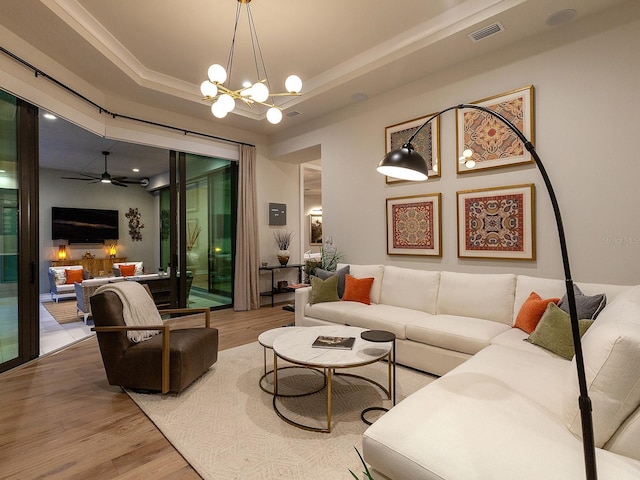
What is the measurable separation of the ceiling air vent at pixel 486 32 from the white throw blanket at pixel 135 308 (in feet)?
12.7

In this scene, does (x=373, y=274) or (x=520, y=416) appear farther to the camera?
(x=373, y=274)

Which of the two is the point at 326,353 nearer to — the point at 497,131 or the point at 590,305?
the point at 590,305

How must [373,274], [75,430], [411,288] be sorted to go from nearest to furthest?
1. [75,430]
2. [411,288]
3. [373,274]

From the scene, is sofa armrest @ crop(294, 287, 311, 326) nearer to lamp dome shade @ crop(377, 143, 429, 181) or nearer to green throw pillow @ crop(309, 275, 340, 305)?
green throw pillow @ crop(309, 275, 340, 305)

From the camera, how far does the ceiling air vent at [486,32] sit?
9.83 ft

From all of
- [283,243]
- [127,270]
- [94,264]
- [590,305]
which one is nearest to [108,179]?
[127,270]

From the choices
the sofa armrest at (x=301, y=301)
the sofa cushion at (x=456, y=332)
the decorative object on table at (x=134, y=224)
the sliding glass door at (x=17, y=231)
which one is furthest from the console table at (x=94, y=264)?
the sofa cushion at (x=456, y=332)

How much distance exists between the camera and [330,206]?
506 cm

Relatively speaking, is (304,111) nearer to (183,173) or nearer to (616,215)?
(183,173)

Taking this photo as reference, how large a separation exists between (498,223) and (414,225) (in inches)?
37.0

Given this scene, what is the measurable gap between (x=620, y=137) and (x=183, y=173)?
5263mm

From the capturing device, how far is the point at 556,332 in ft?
7.48

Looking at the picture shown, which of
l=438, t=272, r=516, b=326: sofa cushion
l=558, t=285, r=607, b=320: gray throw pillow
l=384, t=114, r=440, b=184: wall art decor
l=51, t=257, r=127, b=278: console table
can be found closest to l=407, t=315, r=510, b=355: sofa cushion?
l=438, t=272, r=516, b=326: sofa cushion

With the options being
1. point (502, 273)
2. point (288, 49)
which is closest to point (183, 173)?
point (288, 49)
